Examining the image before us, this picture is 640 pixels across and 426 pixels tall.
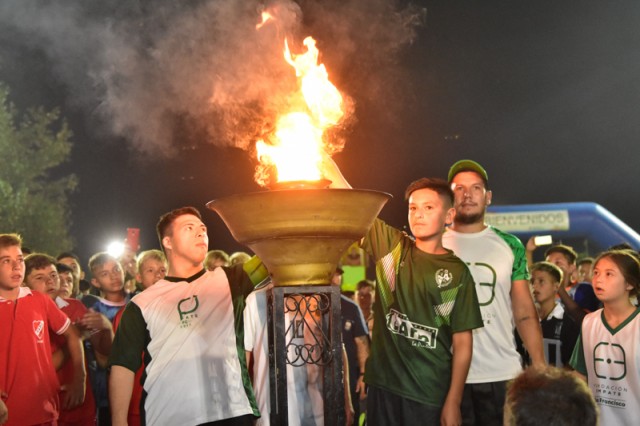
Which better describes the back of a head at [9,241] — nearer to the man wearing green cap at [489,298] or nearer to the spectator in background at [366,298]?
the man wearing green cap at [489,298]

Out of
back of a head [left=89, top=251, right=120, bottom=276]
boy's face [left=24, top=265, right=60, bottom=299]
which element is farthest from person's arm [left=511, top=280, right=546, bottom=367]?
back of a head [left=89, top=251, right=120, bottom=276]

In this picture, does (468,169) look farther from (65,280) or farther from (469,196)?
(65,280)

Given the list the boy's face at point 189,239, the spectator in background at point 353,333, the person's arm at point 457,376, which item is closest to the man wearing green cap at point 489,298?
the person's arm at point 457,376

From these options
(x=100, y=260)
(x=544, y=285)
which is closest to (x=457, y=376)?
(x=544, y=285)

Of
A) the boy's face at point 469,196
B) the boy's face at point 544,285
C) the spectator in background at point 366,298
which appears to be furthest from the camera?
the spectator in background at point 366,298

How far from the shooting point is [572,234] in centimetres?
2197

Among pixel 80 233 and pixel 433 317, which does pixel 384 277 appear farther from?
pixel 80 233

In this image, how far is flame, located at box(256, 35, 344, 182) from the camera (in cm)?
434

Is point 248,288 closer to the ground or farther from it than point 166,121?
closer to the ground

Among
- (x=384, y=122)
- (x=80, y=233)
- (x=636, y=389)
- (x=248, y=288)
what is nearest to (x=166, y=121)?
(x=248, y=288)

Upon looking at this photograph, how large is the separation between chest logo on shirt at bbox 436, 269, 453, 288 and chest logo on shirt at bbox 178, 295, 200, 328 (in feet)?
5.00

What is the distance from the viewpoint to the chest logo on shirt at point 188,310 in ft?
14.8

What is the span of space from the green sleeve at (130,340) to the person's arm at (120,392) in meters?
0.04

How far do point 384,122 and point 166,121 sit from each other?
13.7 metres
